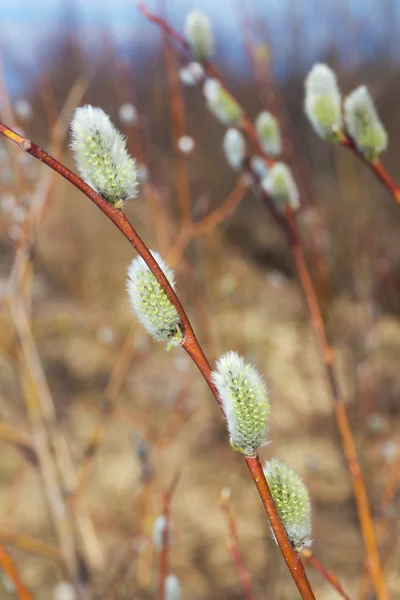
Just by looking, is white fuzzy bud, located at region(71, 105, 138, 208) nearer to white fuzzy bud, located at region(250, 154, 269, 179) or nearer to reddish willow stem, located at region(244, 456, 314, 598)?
reddish willow stem, located at region(244, 456, 314, 598)

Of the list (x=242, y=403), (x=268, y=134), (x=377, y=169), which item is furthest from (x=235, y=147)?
(x=242, y=403)

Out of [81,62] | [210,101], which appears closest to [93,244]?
[81,62]

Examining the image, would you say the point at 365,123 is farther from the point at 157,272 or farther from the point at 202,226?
the point at 202,226

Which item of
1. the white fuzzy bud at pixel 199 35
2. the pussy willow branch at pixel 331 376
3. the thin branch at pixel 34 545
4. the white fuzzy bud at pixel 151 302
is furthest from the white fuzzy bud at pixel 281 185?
the thin branch at pixel 34 545

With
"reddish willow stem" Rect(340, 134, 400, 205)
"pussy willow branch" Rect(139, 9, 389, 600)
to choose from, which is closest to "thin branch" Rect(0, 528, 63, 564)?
"pussy willow branch" Rect(139, 9, 389, 600)

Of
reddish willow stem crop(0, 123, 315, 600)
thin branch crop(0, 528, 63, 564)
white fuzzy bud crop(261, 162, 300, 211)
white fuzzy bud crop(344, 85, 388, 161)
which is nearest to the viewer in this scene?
reddish willow stem crop(0, 123, 315, 600)

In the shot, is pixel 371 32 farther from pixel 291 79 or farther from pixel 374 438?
pixel 374 438

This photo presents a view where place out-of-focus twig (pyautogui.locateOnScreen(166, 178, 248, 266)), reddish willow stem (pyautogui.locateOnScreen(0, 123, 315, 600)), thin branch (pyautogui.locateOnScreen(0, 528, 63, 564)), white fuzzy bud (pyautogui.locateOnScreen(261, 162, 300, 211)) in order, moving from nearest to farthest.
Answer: reddish willow stem (pyautogui.locateOnScreen(0, 123, 315, 600)) → white fuzzy bud (pyautogui.locateOnScreen(261, 162, 300, 211)) → thin branch (pyautogui.locateOnScreen(0, 528, 63, 564)) → out-of-focus twig (pyautogui.locateOnScreen(166, 178, 248, 266))
